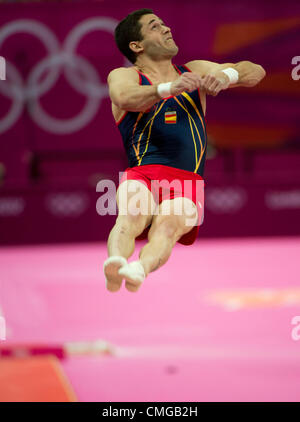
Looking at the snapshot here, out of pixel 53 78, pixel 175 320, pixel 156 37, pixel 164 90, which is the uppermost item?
pixel 53 78

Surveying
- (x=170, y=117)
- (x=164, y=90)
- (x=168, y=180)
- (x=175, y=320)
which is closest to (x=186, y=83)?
(x=164, y=90)

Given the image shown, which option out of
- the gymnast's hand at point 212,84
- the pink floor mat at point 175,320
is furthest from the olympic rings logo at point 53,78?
the gymnast's hand at point 212,84

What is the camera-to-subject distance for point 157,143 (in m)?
3.88

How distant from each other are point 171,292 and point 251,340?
2506mm

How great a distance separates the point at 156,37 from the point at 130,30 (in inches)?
6.5

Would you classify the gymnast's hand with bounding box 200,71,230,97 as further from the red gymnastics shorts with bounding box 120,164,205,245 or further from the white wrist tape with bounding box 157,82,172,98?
the red gymnastics shorts with bounding box 120,164,205,245

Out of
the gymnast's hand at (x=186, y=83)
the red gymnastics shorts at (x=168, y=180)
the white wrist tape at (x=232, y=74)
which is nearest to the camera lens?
the gymnast's hand at (x=186, y=83)

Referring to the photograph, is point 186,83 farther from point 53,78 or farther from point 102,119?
point 53,78

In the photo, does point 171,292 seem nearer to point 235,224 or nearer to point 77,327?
point 77,327

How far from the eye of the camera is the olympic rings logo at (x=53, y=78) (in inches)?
520

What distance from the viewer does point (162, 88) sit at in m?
3.47

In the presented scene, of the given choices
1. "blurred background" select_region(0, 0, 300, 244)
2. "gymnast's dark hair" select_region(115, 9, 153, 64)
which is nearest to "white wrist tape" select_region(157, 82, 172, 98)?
"gymnast's dark hair" select_region(115, 9, 153, 64)

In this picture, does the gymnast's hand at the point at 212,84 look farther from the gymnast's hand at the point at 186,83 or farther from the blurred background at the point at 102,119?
the blurred background at the point at 102,119

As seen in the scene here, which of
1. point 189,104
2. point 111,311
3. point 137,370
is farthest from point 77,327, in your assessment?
point 189,104
